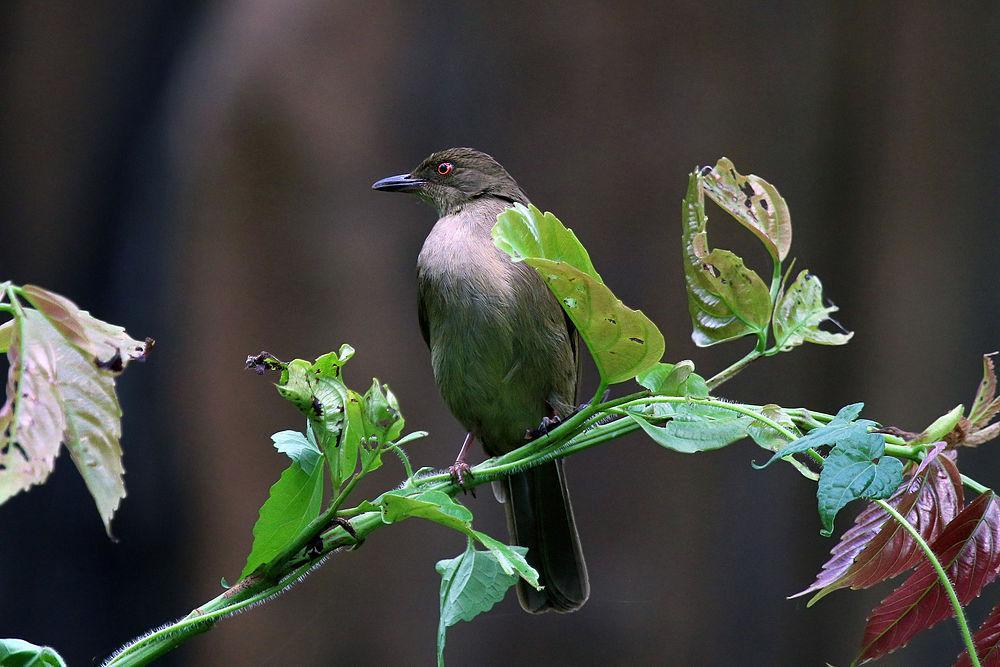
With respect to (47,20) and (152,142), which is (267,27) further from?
(47,20)

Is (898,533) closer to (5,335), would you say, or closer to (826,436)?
(826,436)

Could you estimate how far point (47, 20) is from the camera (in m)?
4.18

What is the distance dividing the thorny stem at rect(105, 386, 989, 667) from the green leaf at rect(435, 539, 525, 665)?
0.09m

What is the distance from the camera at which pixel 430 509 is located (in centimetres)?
95

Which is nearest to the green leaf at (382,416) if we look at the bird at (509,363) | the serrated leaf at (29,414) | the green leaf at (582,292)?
the green leaf at (582,292)

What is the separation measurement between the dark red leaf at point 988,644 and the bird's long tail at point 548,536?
50.4 inches

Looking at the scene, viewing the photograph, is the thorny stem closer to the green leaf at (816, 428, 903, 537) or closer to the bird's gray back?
the green leaf at (816, 428, 903, 537)

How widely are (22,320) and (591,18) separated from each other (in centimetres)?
376

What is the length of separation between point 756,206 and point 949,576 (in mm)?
483

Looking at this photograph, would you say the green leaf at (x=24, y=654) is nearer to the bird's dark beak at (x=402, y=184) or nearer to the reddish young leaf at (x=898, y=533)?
the reddish young leaf at (x=898, y=533)

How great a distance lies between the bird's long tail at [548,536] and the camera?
221cm

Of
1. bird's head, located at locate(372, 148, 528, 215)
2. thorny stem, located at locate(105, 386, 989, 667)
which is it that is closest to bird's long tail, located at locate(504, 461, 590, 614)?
bird's head, located at locate(372, 148, 528, 215)

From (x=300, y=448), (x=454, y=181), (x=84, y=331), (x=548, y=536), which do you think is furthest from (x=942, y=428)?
(x=454, y=181)

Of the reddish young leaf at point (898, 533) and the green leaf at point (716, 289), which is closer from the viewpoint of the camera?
the reddish young leaf at point (898, 533)
